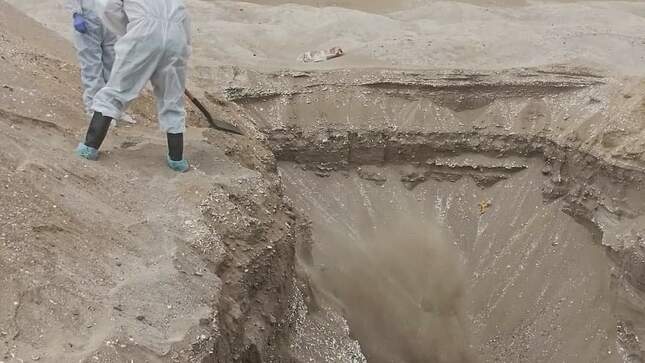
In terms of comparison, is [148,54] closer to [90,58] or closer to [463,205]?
[90,58]

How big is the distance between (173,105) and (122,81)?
351 millimetres

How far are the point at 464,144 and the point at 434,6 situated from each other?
460 cm

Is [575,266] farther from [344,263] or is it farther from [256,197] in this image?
[256,197]

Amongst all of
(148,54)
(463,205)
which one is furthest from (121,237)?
(463,205)

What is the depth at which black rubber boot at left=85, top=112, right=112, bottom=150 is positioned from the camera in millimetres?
3996

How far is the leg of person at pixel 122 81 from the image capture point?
394cm

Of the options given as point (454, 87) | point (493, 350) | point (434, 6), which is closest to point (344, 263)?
point (493, 350)

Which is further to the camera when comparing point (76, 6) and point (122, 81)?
point (76, 6)

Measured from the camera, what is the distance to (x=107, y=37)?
4660mm

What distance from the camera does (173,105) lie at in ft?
13.8

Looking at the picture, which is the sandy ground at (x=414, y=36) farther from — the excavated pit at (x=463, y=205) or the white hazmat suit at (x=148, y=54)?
the white hazmat suit at (x=148, y=54)

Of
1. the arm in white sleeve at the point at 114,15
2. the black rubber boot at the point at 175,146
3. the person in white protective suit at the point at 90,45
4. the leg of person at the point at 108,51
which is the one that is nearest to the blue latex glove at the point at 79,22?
the person in white protective suit at the point at 90,45

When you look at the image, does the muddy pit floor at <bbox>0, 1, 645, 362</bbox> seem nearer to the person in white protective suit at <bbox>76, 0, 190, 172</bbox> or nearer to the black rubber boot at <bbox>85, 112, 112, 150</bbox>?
the black rubber boot at <bbox>85, 112, 112, 150</bbox>

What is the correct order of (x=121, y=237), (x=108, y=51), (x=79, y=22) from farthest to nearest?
1. (x=108, y=51)
2. (x=79, y=22)
3. (x=121, y=237)
